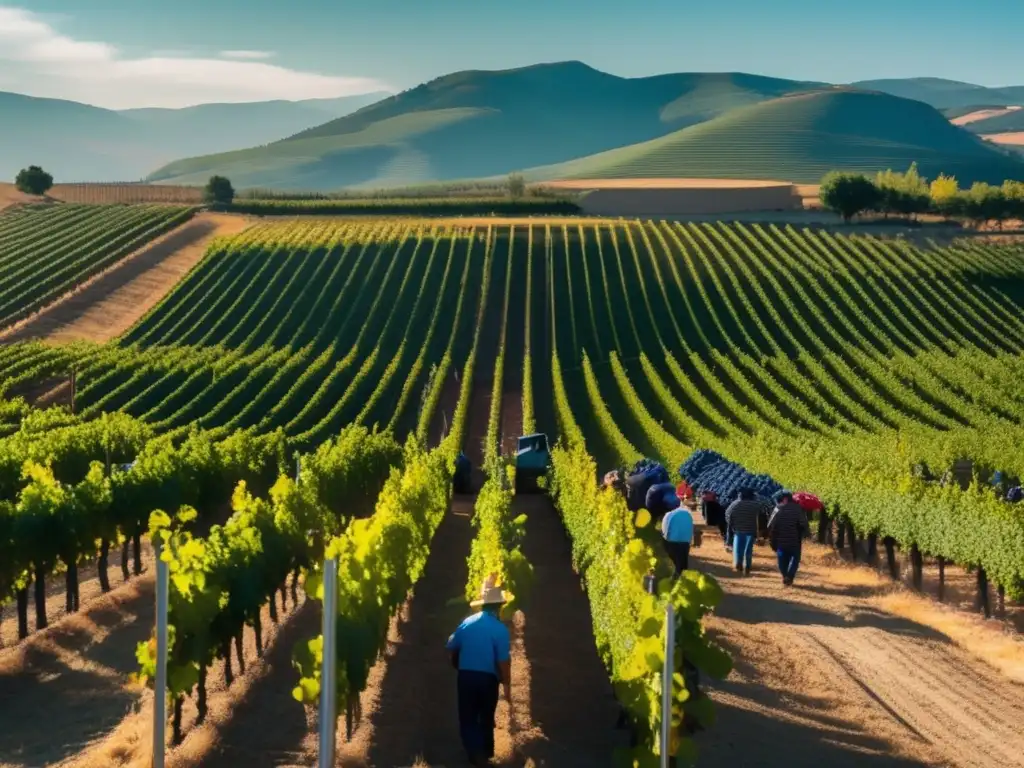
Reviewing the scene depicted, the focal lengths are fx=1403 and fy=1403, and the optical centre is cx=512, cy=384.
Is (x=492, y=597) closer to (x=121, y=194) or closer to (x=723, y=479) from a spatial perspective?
(x=723, y=479)

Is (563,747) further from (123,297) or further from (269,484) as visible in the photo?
(123,297)

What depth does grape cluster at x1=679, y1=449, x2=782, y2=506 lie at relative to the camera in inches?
1011

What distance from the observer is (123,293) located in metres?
74.4

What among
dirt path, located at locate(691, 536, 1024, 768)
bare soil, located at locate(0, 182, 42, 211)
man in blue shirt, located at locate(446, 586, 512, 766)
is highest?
bare soil, located at locate(0, 182, 42, 211)

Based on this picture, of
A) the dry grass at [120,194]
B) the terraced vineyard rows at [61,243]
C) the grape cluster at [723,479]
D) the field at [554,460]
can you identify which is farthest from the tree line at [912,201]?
the grape cluster at [723,479]

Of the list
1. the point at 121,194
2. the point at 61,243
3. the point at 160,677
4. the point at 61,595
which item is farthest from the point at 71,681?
the point at 121,194

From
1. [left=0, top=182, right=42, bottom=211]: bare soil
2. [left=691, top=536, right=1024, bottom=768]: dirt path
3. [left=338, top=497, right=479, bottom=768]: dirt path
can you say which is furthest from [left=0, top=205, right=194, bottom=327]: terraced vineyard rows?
[left=691, top=536, right=1024, bottom=768]: dirt path

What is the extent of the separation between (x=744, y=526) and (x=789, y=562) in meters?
1.02

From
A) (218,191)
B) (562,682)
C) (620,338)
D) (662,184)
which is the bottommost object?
(620,338)

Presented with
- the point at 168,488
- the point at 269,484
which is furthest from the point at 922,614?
the point at 269,484

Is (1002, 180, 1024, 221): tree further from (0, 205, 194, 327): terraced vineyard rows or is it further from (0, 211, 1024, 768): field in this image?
(0, 205, 194, 327): terraced vineyard rows

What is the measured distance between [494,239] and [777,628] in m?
70.3

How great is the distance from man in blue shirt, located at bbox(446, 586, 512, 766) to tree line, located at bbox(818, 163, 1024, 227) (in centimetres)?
8897

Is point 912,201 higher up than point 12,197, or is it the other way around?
point 912,201
